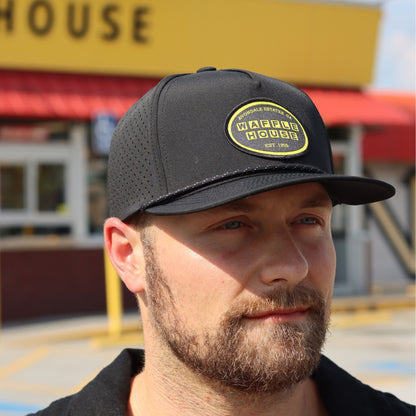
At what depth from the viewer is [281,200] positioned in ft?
6.09

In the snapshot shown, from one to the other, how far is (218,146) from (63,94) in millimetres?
11303

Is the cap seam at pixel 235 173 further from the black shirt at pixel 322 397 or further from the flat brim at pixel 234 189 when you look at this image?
the black shirt at pixel 322 397

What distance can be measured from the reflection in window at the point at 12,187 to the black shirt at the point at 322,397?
11.3 metres

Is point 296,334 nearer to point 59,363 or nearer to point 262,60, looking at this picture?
point 59,363

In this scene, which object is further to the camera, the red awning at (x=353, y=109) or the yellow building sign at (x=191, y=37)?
the red awning at (x=353, y=109)

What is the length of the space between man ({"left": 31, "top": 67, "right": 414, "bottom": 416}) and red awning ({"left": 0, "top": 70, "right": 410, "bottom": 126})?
10.4 m

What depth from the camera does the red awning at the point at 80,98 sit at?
12.2 meters

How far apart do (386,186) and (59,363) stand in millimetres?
8099

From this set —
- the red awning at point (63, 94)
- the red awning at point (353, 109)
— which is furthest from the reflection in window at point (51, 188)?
the red awning at point (353, 109)

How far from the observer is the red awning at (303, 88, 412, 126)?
46.6 feet

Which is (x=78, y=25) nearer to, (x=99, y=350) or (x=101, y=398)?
(x=99, y=350)

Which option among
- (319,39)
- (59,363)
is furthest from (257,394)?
(319,39)

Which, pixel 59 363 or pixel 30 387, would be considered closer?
pixel 30 387

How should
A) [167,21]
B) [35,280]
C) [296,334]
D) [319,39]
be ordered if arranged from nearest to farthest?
[296,334]
[35,280]
[167,21]
[319,39]
